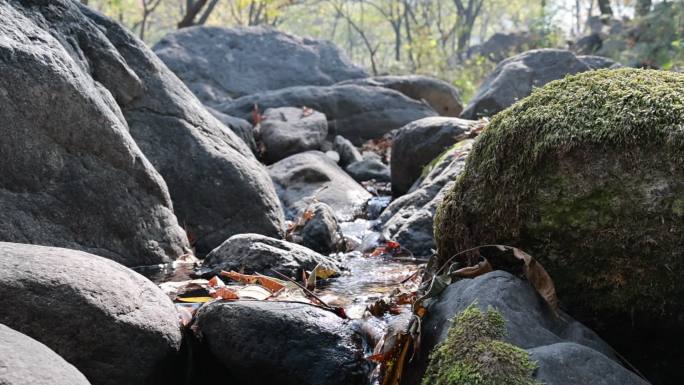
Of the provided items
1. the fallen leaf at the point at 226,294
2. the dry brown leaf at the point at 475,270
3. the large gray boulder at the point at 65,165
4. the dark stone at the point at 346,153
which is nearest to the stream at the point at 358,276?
the large gray boulder at the point at 65,165

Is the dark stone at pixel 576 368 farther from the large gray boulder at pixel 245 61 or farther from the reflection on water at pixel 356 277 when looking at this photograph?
the large gray boulder at pixel 245 61

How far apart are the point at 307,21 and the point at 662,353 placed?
194ft

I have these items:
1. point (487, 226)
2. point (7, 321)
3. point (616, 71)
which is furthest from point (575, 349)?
point (7, 321)

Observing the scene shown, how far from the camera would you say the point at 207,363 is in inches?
135

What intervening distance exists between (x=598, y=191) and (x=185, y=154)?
469 cm

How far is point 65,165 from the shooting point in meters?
5.10

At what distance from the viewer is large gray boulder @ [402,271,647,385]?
2.32 meters

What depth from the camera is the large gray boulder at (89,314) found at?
2.80 metres

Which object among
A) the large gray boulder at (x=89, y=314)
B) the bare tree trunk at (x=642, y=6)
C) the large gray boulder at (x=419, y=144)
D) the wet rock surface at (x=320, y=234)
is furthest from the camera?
the bare tree trunk at (x=642, y=6)

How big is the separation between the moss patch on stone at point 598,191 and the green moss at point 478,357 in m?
0.62

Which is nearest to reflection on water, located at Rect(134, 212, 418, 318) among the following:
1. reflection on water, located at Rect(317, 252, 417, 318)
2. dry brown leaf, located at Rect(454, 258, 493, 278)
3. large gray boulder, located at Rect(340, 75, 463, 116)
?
reflection on water, located at Rect(317, 252, 417, 318)

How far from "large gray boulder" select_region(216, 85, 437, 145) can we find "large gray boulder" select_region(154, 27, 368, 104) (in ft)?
7.36

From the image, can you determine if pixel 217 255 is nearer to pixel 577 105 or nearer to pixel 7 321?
pixel 7 321

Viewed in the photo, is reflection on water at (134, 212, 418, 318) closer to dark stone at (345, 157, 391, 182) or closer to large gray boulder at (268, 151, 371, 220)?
large gray boulder at (268, 151, 371, 220)
